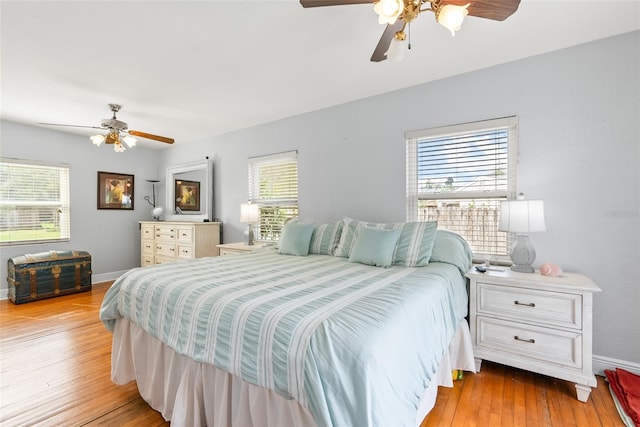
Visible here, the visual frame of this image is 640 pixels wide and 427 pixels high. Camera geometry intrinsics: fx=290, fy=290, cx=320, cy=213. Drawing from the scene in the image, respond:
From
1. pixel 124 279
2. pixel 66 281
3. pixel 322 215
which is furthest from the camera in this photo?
pixel 66 281

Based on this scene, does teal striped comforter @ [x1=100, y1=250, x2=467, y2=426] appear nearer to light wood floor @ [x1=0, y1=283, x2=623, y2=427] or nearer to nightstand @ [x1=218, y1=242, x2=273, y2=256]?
light wood floor @ [x1=0, y1=283, x2=623, y2=427]

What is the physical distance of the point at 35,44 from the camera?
218 centimetres

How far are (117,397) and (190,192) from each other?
375 centimetres

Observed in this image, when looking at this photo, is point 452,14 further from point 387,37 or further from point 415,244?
point 415,244

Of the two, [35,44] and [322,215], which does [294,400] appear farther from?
[35,44]

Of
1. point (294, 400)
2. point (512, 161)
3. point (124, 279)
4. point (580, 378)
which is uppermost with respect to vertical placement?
point (512, 161)

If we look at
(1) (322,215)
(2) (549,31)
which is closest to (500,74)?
(2) (549,31)

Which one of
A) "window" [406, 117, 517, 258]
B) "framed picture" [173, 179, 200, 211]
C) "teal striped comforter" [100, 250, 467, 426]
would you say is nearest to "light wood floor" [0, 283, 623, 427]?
"teal striped comforter" [100, 250, 467, 426]

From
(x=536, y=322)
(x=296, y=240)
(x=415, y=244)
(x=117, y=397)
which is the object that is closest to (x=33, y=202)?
(x=117, y=397)

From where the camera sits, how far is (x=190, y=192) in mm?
5160

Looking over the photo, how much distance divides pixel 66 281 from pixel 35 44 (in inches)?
135

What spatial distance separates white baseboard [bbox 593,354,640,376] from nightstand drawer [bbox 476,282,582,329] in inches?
25.9

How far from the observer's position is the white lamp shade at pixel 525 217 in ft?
6.93

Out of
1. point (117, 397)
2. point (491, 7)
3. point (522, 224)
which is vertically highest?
point (491, 7)
